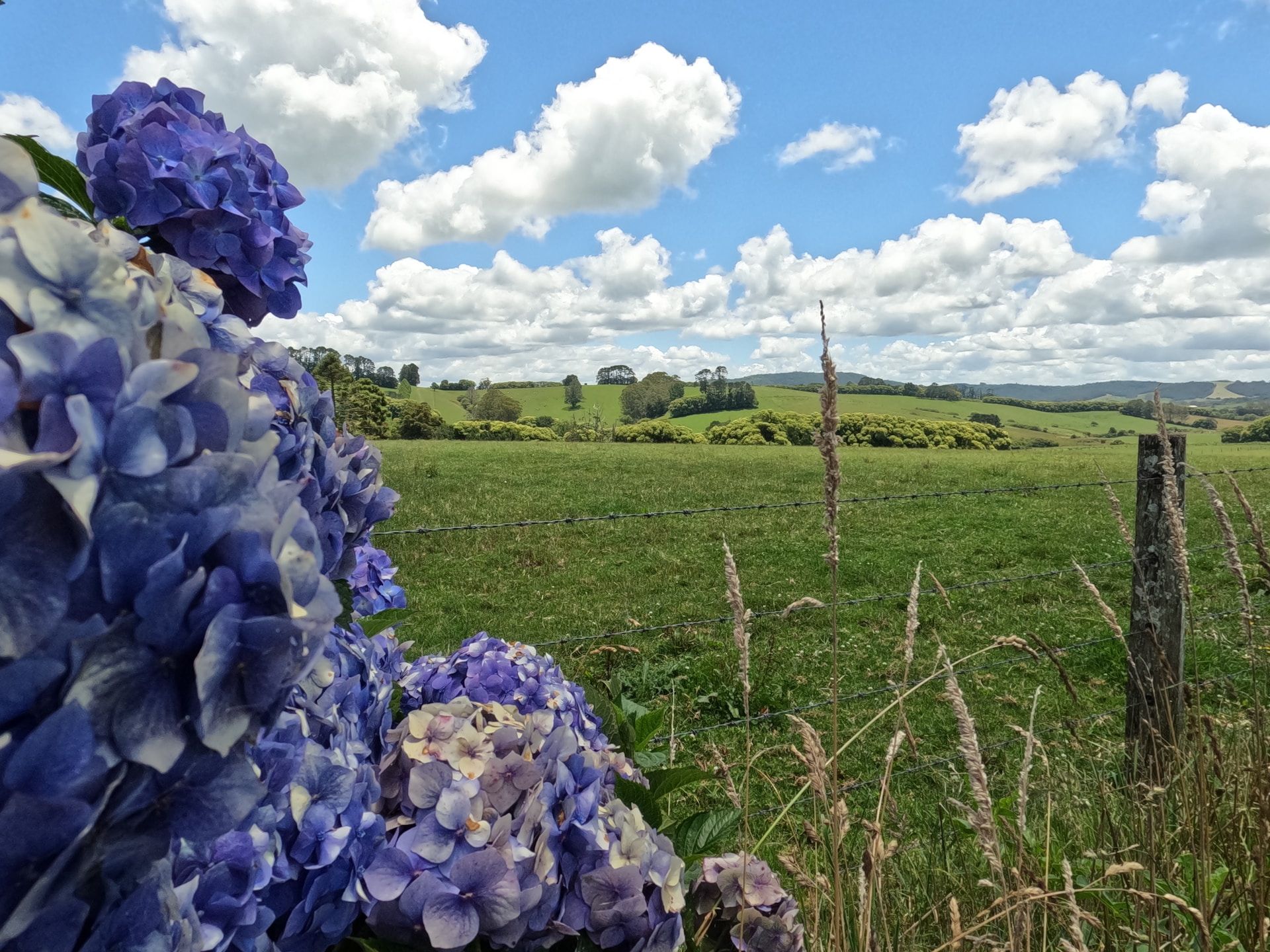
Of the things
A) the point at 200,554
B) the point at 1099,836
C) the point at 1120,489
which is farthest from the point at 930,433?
the point at 200,554

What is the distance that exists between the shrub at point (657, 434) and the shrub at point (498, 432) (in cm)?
464

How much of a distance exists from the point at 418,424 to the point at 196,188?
140 ft

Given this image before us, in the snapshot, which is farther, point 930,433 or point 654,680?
point 930,433

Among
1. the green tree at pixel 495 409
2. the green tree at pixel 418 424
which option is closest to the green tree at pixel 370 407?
the green tree at pixel 418 424

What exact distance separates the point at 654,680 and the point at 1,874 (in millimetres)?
6362

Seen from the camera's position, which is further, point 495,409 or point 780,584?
point 495,409

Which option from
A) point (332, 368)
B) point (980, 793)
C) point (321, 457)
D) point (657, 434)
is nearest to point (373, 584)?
point (321, 457)

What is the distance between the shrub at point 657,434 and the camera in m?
39.5

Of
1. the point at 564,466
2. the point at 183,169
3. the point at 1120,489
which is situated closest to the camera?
the point at 183,169

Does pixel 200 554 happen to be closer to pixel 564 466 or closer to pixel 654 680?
pixel 654 680

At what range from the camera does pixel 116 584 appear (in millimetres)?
462

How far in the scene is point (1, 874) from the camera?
451 millimetres

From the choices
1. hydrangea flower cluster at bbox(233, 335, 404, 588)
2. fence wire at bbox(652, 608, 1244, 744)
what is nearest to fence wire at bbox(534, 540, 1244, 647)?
fence wire at bbox(652, 608, 1244, 744)

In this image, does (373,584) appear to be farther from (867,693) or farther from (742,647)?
(867,693)
